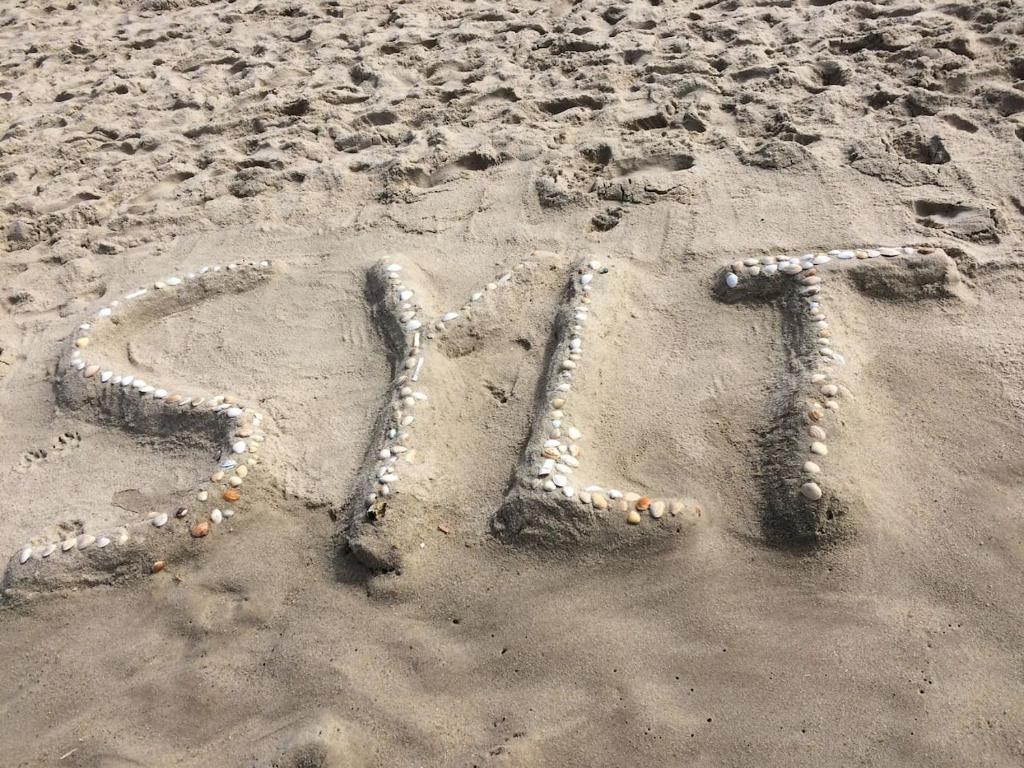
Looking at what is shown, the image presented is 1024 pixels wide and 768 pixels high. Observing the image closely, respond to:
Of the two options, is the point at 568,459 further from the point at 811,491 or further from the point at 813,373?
the point at 813,373

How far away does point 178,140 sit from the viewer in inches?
213

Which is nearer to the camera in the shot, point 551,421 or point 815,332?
point 551,421

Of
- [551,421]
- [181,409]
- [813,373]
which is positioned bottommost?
[181,409]

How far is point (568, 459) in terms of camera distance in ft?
8.65

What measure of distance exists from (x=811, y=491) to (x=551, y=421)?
92 centimetres

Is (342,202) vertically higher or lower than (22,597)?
higher

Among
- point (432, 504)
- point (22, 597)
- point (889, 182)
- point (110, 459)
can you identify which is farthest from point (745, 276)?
point (22, 597)

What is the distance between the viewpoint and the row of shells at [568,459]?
8.13ft

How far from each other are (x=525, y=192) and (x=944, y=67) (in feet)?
8.72

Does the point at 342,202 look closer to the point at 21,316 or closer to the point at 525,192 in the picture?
the point at 525,192

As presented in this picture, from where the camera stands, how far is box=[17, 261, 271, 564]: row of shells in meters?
2.68

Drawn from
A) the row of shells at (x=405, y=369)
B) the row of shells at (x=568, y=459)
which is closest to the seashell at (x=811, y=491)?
the row of shells at (x=568, y=459)

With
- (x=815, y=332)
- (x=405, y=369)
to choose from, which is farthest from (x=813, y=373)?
(x=405, y=369)

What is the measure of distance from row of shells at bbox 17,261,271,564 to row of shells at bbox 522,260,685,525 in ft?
3.73
